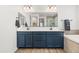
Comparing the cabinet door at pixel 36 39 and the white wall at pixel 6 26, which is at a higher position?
the white wall at pixel 6 26

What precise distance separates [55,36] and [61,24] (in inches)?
15.5

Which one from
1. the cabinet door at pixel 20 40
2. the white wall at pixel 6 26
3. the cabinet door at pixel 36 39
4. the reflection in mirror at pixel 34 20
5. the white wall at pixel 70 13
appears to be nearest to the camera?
the white wall at pixel 6 26

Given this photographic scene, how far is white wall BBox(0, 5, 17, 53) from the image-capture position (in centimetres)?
211

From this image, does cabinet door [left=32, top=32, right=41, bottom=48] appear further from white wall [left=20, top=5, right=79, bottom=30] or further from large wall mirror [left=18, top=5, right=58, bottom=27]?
white wall [left=20, top=5, right=79, bottom=30]

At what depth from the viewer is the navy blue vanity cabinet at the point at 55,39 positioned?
140 inches

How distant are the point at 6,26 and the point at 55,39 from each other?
1774 mm

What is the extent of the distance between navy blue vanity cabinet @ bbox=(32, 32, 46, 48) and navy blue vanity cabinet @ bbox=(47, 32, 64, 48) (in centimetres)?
14

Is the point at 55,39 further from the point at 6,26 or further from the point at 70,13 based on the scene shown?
the point at 6,26

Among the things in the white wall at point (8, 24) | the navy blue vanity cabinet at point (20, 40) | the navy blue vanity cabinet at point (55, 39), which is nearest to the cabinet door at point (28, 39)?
the navy blue vanity cabinet at point (20, 40)

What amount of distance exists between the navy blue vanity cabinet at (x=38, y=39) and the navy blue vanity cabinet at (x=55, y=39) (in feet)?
0.47

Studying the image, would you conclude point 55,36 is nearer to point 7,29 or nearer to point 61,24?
point 61,24

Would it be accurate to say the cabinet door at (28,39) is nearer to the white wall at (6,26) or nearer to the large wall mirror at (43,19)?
the large wall mirror at (43,19)

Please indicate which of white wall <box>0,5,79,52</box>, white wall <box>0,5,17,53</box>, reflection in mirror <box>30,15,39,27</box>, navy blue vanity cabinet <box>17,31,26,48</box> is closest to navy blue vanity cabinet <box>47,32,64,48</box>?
reflection in mirror <box>30,15,39,27</box>

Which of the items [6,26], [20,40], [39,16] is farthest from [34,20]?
[6,26]
